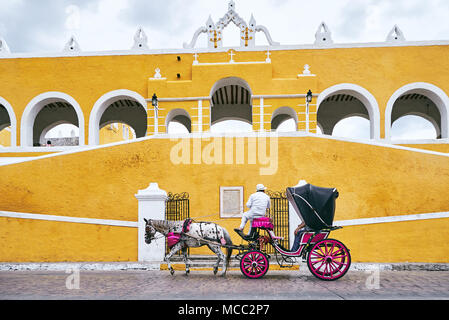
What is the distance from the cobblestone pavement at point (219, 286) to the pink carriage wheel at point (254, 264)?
156mm

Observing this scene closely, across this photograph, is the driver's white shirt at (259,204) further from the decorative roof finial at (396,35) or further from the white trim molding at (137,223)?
the decorative roof finial at (396,35)

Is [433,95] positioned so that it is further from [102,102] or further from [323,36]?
[102,102]

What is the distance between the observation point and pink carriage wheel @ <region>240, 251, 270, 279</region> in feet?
21.0

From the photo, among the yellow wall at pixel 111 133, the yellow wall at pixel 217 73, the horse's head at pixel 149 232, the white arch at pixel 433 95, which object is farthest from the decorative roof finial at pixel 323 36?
the yellow wall at pixel 111 133

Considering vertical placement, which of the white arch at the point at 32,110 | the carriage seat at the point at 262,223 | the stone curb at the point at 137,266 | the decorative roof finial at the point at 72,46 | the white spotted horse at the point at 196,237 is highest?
the decorative roof finial at the point at 72,46

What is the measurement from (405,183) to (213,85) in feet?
30.2

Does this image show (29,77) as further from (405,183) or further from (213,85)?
(405,183)

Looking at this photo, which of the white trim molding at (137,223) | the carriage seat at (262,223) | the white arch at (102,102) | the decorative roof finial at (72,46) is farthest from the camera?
the decorative roof finial at (72,46)

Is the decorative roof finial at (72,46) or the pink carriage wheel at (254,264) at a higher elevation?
the decorative roof finial at (72,46)

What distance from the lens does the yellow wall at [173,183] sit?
8.83 meters

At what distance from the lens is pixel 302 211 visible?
20.6 ft

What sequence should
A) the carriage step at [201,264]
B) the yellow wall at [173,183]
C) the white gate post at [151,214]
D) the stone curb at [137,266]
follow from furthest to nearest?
the yellow wall at [173,183]
the white gate post at [151,214]
the stone curb at [137,266]
the carriage step at [201,264]

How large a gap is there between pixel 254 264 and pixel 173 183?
152 inches

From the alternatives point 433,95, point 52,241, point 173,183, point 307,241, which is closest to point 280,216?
point 307,241
